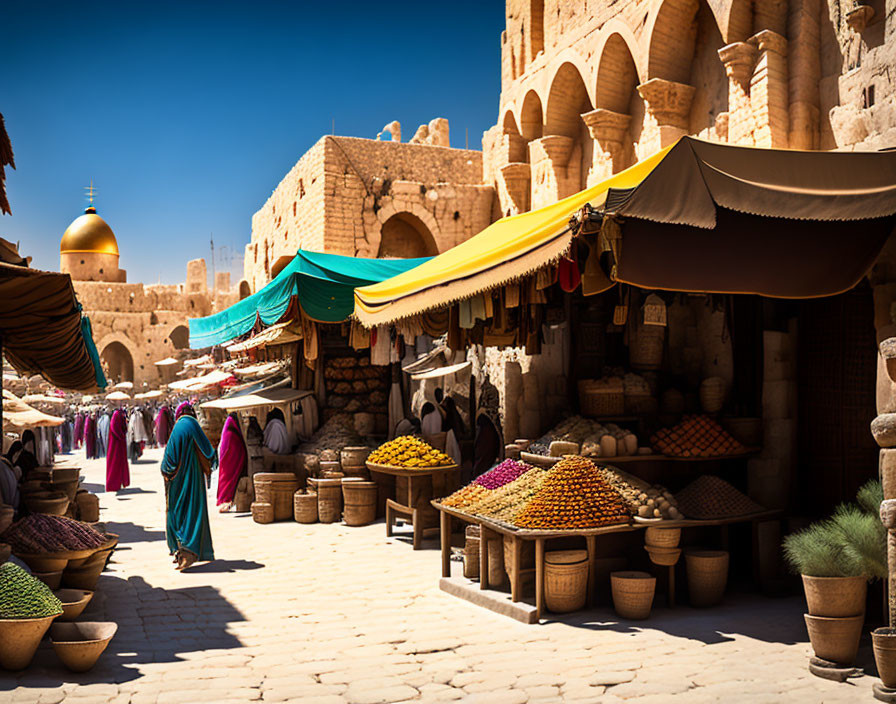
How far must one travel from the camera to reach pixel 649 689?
14.1 feet

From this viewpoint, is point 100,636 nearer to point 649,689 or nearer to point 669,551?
point 649,689

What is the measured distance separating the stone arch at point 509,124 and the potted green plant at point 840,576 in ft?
46.1

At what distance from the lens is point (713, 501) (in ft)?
20.5

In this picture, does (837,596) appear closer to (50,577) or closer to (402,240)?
(50,577)

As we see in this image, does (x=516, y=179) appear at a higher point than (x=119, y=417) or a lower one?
higher

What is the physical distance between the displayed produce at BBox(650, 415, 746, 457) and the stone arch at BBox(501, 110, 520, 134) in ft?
39.4

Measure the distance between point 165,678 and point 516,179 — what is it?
14.8 metres

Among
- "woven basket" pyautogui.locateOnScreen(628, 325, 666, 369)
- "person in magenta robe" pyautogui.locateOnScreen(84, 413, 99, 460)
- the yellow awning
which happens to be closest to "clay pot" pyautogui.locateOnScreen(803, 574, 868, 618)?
the yellow awning

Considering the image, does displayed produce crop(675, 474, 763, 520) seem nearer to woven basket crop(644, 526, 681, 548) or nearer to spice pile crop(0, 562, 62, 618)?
woven basket crop(644, 526, 681, 548)

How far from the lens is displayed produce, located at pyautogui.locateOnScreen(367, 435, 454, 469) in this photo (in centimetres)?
846

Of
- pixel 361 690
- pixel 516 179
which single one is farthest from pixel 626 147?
pixel 361 690

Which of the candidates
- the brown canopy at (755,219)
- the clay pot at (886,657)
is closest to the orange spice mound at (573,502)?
the brown canopy at (755,219)

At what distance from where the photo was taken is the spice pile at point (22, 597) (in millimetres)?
4398

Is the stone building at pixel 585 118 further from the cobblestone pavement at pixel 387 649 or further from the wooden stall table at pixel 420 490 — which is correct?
the cobblestone pavement at pixel 387 649
